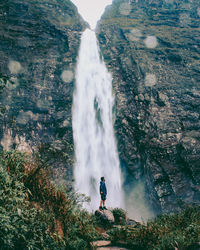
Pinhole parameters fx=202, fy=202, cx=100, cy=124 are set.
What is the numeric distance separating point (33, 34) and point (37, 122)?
10.1 metres

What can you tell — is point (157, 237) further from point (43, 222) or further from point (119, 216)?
point (119, 216)

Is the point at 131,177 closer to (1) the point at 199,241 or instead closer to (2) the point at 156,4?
(1) the point at 199,241

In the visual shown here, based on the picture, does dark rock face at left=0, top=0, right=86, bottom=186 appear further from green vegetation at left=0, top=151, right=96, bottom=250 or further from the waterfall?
green vegetation at left=0, top=151, right=96, bottom=250

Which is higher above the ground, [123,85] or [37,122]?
[123,85]

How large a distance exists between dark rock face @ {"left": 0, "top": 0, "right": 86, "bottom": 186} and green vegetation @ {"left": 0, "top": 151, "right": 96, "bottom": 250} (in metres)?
11.3

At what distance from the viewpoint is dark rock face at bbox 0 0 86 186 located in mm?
18297

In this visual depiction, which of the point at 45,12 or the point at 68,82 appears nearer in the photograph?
the point at 68,82

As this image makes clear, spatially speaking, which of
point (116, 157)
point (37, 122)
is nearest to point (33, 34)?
point (37, 122)

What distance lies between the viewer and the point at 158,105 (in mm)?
18922

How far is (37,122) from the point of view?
62.2 ft

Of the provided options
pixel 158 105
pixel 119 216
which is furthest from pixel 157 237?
pixel 158 105

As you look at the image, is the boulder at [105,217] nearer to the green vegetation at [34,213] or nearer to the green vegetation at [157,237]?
the green vegetation at [157,237]

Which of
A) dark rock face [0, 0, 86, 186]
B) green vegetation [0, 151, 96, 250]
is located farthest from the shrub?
dark rock face [0, 0, 86, 186]

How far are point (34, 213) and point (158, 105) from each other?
653 inches
